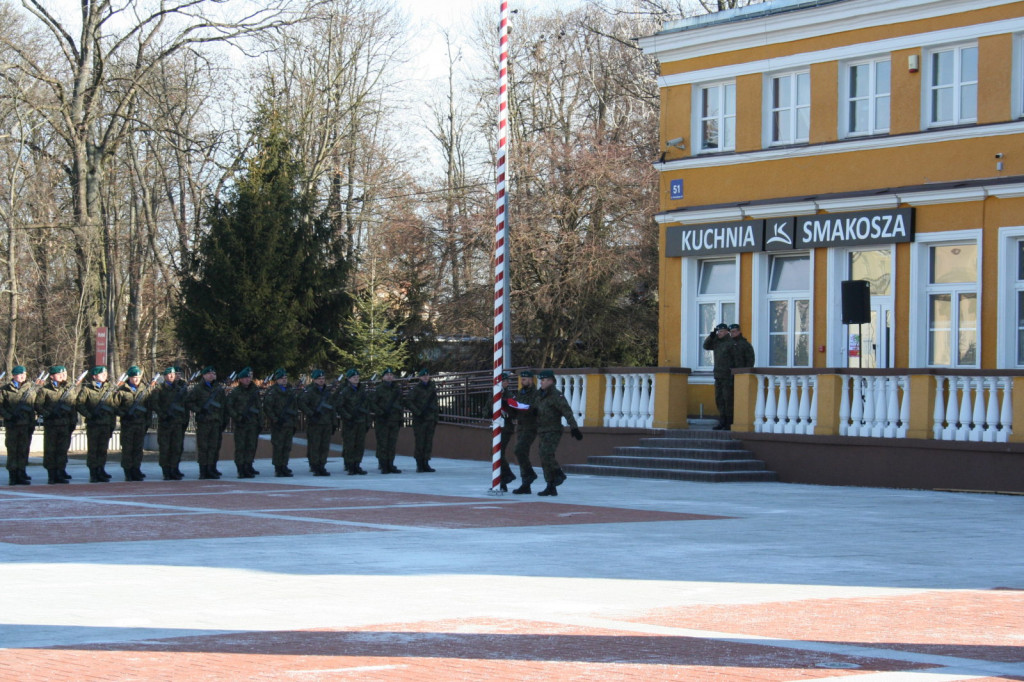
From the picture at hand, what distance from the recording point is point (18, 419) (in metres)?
21.8

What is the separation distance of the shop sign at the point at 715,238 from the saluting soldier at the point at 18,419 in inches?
471

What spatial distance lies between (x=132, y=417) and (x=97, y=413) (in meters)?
0.54

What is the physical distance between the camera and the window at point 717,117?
26.8m

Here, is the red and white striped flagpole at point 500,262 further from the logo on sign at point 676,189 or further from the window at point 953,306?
the window at point 953,306

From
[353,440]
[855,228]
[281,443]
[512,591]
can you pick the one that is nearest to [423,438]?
[353,440]

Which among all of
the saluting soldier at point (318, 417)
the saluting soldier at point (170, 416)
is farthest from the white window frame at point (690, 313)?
the saluting soldier at point (170, 416)

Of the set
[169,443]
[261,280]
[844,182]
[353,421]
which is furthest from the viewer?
[261,280]

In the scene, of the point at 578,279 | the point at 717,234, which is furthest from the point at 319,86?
the point at 717,234

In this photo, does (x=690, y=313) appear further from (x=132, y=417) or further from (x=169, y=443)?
(x=132, y=417)

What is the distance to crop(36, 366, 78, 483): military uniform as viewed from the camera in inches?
864

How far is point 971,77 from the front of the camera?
23531 mm

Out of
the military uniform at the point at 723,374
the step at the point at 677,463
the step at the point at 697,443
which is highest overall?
the military uniform at the point at 723,374

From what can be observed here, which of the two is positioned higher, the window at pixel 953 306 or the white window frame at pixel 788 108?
the white window frame at pixel 788 108

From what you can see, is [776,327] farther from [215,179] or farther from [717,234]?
[215,179]
